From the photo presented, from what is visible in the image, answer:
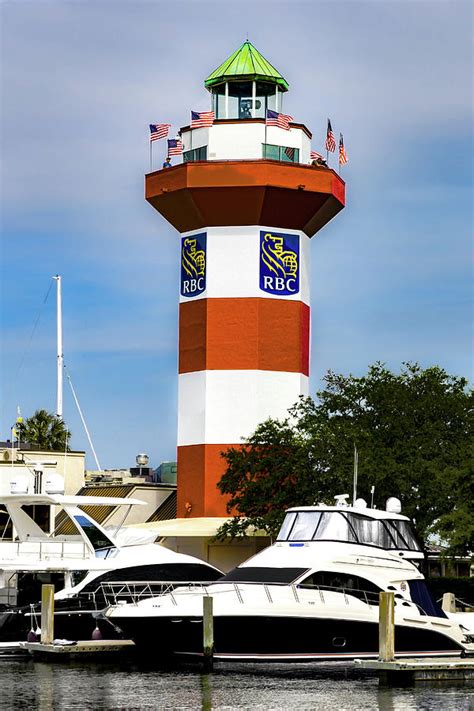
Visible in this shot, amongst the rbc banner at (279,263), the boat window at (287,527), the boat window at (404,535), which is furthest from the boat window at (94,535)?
the rbc banner at (279,263)

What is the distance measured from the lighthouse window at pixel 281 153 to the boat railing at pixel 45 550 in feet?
99.9

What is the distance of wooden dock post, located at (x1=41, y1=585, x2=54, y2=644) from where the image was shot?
40.0 metres

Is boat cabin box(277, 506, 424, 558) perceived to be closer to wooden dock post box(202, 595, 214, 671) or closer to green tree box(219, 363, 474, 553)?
wooden dock post box(202, 595, 214, 671)

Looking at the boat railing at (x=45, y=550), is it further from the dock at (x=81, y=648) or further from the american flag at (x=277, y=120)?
the american flag at (x=277, y=120)

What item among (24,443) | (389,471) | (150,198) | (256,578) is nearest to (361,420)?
(389,471)

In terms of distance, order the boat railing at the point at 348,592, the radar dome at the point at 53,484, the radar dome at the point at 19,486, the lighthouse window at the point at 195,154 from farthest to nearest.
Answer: the lighthouse window at the point at 195,154, the radar dome at the point at 19,486, the radar dome at the point at 53,484, the boat railing at the point at 348,592

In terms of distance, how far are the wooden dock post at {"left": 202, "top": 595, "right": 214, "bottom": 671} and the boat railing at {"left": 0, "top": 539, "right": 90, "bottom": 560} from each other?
26.1 feet

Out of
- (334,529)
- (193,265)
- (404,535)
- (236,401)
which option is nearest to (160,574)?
(334,529)

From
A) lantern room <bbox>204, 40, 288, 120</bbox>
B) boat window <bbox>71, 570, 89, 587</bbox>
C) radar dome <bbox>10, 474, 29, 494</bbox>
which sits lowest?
boat window <bbox>71, 570, 89, 587</bbox>

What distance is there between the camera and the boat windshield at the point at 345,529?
41.0 m

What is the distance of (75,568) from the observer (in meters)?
43.4

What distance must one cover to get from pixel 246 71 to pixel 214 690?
139 feet

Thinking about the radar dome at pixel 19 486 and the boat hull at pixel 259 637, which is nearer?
the boat hull at pixel 259 637

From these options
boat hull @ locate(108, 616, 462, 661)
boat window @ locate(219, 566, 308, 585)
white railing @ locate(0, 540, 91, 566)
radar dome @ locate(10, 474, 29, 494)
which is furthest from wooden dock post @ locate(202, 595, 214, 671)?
radar dome @ locate(10, 474, 29, 494)
